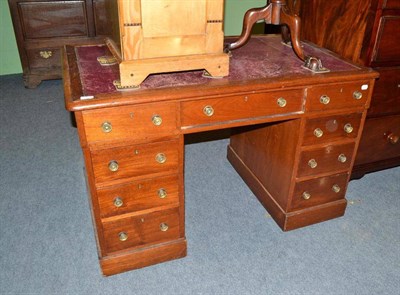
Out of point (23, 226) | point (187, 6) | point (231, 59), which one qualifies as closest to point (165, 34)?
point (187, 6)

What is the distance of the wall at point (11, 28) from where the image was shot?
4.04 metres

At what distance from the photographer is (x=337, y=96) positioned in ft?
5.99

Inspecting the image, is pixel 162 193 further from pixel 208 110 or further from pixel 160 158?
pixel 208 110

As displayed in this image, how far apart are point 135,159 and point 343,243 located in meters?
1.25

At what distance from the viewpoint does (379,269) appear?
6.34 ft

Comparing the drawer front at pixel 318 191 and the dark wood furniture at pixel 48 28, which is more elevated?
the dark wood furniture at pixel 48 28

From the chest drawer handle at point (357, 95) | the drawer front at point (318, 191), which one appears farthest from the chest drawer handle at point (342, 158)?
the chest drawer handle at point (357, 95)

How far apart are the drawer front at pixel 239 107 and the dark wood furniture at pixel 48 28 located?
2492 mm

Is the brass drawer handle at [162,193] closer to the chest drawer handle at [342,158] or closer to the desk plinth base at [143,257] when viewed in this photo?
the desk plinth base at [143,257]

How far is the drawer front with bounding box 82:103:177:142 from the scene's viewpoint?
146 cm

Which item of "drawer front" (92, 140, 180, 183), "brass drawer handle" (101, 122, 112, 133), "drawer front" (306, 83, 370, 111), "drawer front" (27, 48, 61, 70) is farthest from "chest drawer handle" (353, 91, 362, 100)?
"drawer front" (27, 48, 61, 70)

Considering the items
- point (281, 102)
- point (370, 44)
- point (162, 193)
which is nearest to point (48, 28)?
point (162, 193)

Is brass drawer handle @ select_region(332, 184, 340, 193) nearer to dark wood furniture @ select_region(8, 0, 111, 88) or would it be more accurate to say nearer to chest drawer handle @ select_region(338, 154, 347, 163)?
chest drawer handle @ select_region(338, 154, 347, 163)

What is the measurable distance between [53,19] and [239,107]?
9.34 feet
